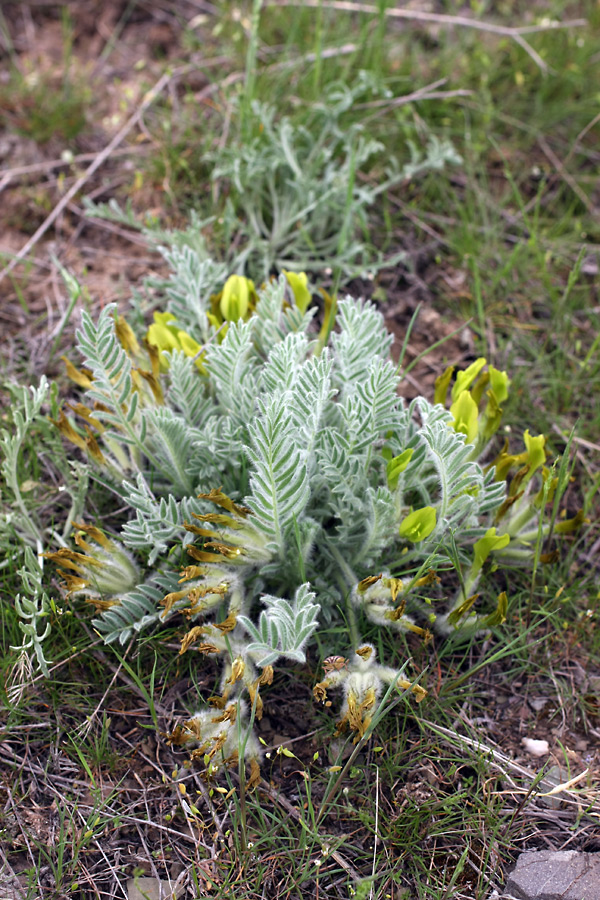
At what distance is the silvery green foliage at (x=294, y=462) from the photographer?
6.42 feet

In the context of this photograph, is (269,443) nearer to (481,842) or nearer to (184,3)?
(481,842)

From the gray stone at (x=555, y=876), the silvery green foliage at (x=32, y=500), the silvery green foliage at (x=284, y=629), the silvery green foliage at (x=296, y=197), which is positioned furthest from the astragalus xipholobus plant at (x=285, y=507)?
the silvery green foliage at (x=296, y=197)

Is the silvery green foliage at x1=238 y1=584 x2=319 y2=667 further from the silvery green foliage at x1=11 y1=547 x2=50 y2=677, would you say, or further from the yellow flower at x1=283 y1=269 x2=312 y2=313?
the yellow flower at x1=283 y1=269 x2=312 y2=313

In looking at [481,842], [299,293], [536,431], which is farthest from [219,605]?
[536,431]

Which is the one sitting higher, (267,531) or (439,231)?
(439,231)

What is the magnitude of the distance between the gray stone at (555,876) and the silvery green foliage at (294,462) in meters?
0.81

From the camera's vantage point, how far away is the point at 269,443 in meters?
1.81

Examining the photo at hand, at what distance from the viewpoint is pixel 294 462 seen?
1875 millimetres

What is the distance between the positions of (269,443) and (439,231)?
6.61ft

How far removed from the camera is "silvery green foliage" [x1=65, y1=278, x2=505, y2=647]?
1.96 m

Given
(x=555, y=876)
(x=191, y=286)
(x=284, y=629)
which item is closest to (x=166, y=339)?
(x=191, y=286)

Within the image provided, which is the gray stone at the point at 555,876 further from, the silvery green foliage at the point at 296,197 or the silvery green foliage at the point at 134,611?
Answer: the silvery green foliage at the point at 296,197

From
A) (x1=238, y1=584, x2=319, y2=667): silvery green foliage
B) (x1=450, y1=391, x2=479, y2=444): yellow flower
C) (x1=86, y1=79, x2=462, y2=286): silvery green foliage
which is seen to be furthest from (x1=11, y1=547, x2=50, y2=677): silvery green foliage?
(x1=450, y1=391, x2=479, y2=444): yellow flower

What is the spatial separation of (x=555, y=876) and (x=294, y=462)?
1230 mm
